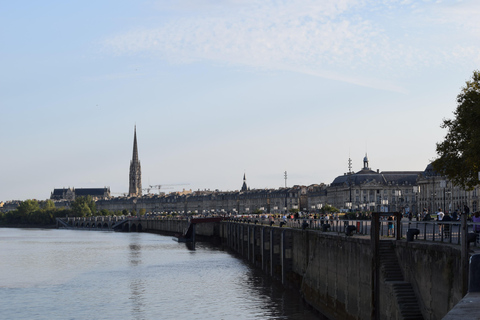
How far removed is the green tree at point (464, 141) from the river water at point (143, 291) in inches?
542

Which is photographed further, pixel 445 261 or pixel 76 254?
pixel 76 254

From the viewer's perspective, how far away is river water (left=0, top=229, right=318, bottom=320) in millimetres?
43750

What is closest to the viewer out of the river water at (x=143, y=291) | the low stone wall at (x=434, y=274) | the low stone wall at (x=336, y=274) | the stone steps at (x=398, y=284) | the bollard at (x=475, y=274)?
the bollard at (x=475, y=274)

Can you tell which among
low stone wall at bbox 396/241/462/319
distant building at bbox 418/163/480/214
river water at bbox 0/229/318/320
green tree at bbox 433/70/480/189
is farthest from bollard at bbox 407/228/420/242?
distant building at bbox 418/163/480/214

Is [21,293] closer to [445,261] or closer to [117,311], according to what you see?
[117,311]

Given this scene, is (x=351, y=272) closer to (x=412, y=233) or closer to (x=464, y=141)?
(x=412, y=233)

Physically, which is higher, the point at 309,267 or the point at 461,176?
the point at 461,176

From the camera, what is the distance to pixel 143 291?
2137 inches

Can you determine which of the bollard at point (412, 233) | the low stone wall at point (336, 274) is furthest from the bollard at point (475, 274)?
the low stone wall at point (336, 274)

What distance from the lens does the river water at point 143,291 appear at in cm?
4375

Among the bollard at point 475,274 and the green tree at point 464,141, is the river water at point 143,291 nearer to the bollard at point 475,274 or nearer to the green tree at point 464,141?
the green tree at point 464,141

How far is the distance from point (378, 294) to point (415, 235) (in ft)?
9.27

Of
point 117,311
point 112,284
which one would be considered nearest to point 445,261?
point 117,311

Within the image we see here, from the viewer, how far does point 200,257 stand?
90938 mm
